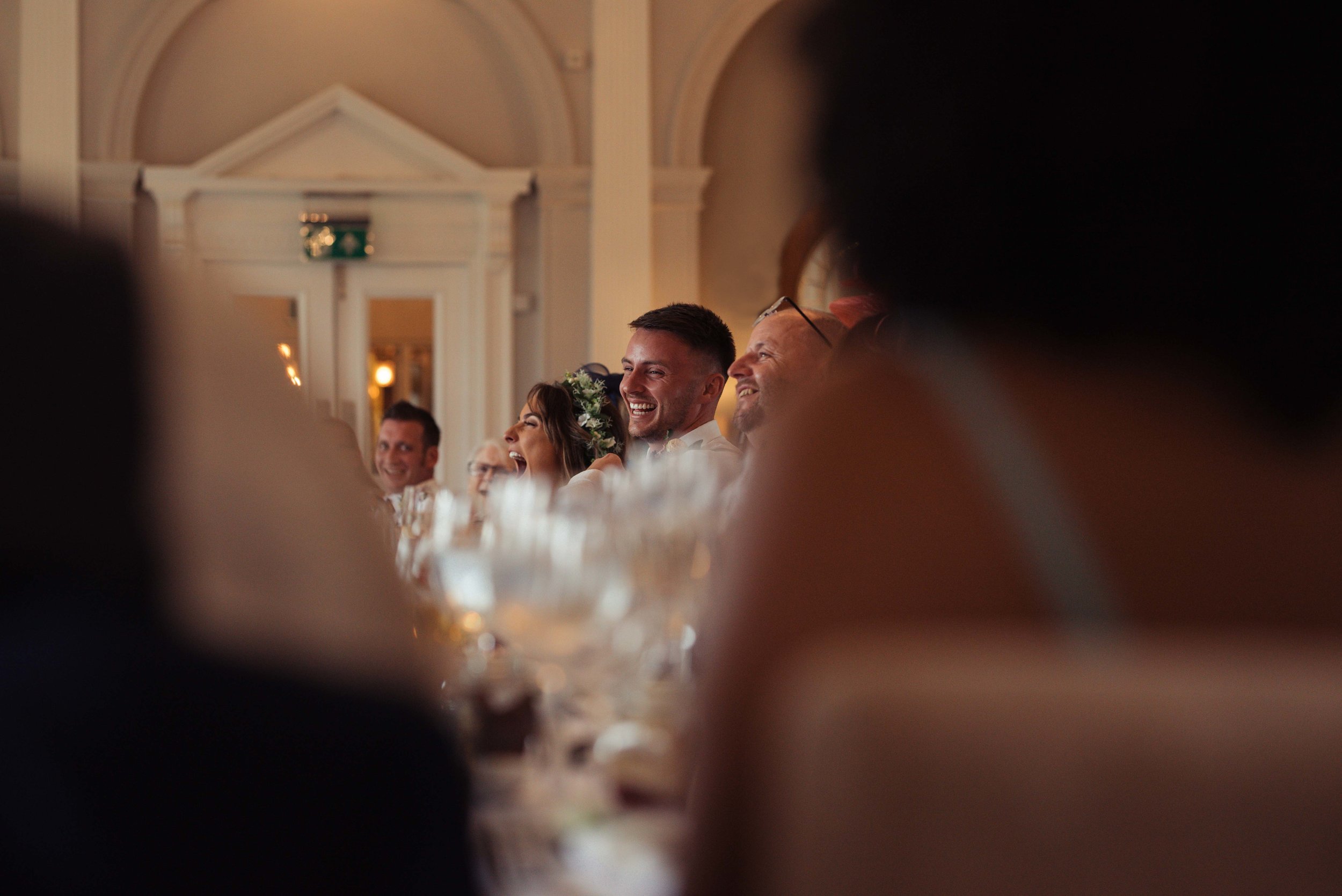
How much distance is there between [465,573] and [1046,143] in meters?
1.11

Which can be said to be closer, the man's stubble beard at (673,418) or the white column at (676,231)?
the man's stubble beard at (673,418)

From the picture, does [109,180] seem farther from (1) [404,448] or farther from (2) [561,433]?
(2) [561,433]

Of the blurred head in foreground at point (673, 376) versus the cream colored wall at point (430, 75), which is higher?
the cream colored wall at point (430, 75)

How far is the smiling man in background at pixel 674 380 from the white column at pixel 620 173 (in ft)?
14.7

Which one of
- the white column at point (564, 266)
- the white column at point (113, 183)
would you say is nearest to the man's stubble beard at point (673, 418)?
the white column at point (564, 266)

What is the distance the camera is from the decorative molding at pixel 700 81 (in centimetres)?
878

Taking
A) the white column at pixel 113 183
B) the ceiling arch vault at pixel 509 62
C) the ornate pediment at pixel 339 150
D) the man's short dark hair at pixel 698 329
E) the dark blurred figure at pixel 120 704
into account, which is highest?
the ceiling arch vault at pixel 509 62

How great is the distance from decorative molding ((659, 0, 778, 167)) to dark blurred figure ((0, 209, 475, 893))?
8283mm

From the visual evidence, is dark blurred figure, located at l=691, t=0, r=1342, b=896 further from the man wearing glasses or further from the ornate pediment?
the ornate pediment

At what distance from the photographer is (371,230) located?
8820 mm

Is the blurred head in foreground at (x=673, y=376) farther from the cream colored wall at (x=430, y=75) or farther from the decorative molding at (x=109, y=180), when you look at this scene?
the decorative molding at (x=109, y=180)

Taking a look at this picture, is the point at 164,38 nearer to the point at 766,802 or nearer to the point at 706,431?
the point at 706,431

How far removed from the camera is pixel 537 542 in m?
1.48

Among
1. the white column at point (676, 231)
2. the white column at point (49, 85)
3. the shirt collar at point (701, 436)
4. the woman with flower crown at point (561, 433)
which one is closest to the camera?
the shirt collar at point (701, 436)
